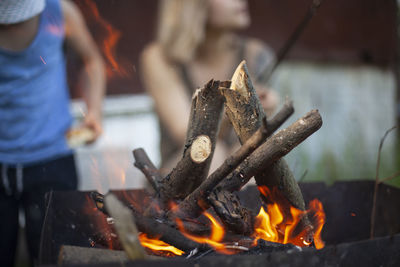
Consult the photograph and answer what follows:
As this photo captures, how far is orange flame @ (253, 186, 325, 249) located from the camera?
1.79m

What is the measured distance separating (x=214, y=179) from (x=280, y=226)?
44 cm

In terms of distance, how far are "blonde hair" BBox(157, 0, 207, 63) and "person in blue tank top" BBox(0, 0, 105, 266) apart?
0.86 m

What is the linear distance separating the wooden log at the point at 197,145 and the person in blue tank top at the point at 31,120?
858 millimetres

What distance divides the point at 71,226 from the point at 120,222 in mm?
810

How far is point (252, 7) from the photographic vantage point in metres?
5.09

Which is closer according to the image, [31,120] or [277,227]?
[277,227]

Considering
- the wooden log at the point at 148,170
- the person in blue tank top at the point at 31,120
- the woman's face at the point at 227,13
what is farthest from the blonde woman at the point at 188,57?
the wooden log at the point at 148,170

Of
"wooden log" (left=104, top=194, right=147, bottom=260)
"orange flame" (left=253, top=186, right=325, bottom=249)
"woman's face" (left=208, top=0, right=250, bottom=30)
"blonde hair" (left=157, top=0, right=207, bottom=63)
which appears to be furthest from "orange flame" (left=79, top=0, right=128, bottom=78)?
"wooden log" (left=104, top=194, right=147, bottom=260)

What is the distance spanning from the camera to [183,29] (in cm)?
317

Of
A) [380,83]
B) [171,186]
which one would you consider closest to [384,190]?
[171,186]

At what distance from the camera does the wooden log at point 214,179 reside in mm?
1485

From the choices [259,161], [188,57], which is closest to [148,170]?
[259,161]

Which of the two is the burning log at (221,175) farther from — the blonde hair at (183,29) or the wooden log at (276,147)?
the blonde hair at (183,29)

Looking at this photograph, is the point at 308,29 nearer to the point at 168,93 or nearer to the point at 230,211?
the point at 168,93
